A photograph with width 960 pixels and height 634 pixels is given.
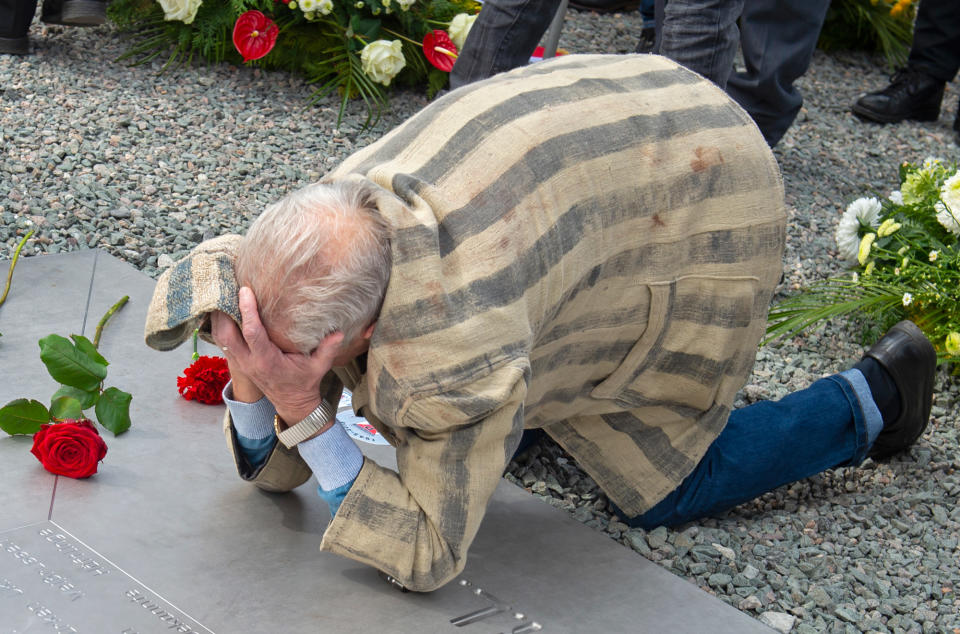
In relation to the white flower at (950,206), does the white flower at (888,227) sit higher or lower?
lower

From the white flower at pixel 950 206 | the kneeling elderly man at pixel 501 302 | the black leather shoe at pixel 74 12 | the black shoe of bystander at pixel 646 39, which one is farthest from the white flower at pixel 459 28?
the kneeling elderly man at pixel 501 302

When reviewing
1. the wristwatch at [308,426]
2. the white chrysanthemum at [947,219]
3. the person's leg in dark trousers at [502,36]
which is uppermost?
the person's leg in dark trousers at [502,36]

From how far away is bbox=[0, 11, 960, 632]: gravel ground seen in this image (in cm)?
222

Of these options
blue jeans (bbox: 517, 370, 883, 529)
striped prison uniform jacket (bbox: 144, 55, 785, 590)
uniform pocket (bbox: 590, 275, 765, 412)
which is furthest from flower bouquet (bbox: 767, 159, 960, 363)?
striped prison uniform jacket (bbox: 144, 55, 785, 590)

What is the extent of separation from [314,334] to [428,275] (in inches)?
7.3

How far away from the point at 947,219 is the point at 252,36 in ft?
8.90

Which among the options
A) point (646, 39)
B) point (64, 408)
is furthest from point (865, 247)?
point (64, 408)

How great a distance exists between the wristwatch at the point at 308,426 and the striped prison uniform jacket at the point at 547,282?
2.2 inches

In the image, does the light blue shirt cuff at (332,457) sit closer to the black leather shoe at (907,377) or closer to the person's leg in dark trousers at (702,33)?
the black leather shoe at (907,377)

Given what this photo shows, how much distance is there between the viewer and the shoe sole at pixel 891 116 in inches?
205

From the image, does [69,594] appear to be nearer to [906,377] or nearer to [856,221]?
[906,377]

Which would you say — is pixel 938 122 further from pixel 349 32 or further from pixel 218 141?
pixel 218 141

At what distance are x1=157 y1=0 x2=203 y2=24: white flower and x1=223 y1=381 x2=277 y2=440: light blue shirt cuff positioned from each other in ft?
9.46

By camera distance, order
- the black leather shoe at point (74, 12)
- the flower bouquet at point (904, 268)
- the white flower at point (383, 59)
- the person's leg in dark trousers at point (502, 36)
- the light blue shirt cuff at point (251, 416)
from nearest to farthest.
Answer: the light blue shirt cuff at point (251, 416)
the flower bouquet at point (904, 268)
the person's leg in dark trousers at point (502, 36)
the white flower at point (383, 59)
the black leather shoe at point (74, 12)
